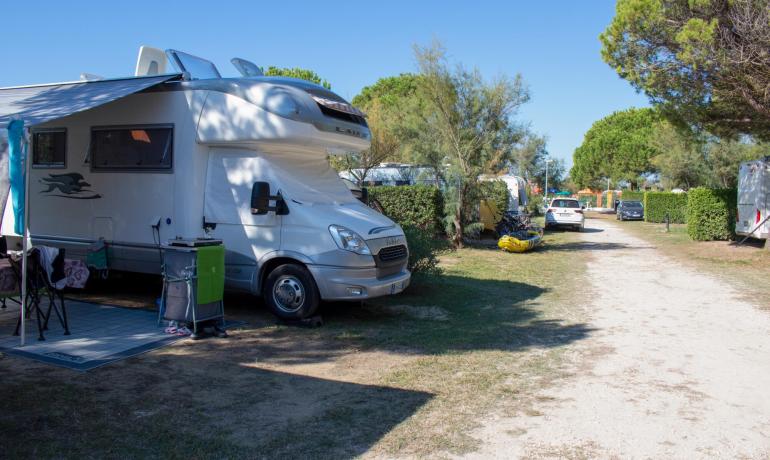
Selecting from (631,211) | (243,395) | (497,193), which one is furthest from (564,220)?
(243,395)

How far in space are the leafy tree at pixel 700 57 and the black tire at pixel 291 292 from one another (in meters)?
11.4

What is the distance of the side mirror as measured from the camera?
7.33 metres

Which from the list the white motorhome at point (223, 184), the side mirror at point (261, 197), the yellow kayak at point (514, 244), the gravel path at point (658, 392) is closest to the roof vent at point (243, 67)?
the white motorhome at point (223, 184)

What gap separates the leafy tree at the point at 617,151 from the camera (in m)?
61.2

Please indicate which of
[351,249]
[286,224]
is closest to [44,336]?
[286,224]

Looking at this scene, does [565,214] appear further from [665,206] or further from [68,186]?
[68,186]

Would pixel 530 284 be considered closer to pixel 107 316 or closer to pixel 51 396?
pixel 107 316

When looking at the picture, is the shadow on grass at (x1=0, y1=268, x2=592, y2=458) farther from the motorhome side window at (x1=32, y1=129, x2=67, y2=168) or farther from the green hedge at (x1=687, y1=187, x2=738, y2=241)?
the green hedge at (x1=687, y1=187, x2=738, y2=241)

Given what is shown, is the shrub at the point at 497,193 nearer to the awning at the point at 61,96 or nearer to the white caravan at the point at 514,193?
the white caravan at the point at 514,193

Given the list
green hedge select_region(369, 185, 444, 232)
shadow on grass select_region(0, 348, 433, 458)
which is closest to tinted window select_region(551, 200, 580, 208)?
green hedge select_region(369, 185, 444, 232)

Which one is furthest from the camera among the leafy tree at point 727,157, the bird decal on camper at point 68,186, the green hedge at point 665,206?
the leafy tree at point 727,157

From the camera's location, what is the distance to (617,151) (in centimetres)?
6419

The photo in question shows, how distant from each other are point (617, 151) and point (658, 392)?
209 ft

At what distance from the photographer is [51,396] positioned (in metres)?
4.71
